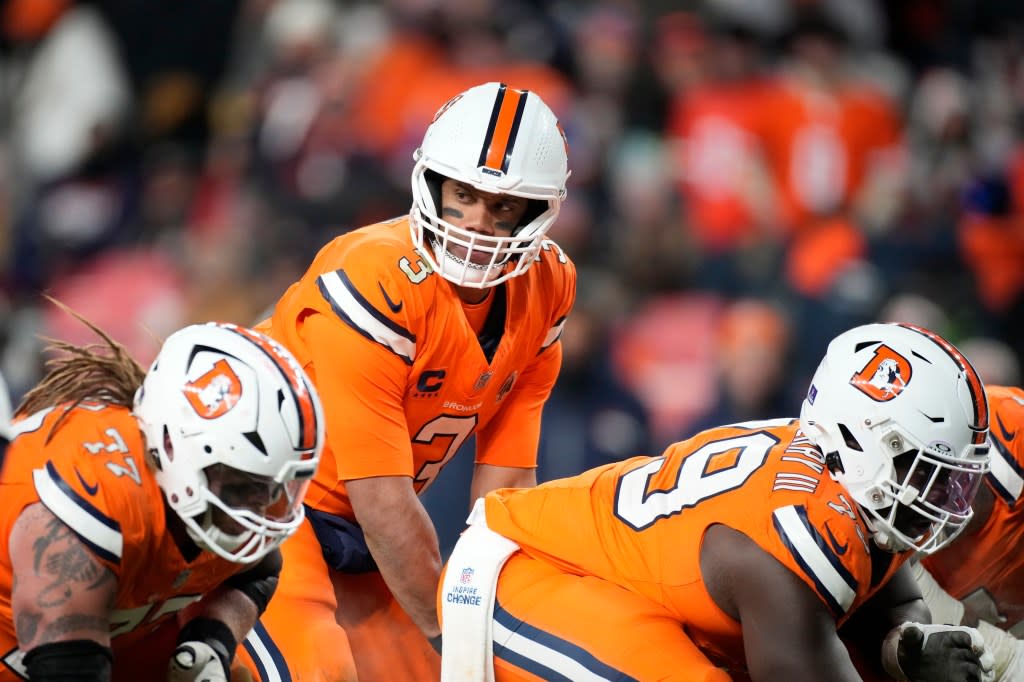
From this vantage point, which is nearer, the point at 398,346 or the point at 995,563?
the point at 398,346

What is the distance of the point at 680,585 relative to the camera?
13.1ft

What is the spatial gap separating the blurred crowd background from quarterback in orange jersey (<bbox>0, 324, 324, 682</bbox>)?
3.28m

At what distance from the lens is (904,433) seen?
3.84 m

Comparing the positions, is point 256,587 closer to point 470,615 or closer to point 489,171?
point 470,615

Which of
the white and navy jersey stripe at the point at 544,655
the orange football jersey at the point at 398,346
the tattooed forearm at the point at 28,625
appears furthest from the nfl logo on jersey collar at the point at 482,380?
the tattooed forearm at the point at 28,625

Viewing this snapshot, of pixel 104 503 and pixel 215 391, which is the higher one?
pixel 215 391

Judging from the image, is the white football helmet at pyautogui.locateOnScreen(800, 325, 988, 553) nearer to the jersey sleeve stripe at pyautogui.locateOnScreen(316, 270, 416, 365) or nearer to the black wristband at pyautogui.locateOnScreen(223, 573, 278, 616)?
the jersey sleeve stripe at pyautogui.locateOnScreen(316, 270, 416, 365)

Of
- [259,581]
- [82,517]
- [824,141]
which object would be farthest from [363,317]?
[824,141]

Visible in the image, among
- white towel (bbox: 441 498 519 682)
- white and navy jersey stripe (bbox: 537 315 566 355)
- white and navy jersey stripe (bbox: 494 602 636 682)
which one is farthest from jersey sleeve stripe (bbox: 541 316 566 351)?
white and navy jersey stripe (bbox: 494 602 636 682)

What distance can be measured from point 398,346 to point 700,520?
104 cm

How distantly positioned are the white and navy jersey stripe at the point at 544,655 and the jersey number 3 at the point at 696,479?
1.28 ft

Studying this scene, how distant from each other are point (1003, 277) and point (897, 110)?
177 centimetres

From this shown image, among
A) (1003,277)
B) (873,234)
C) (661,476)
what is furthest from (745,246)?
(661,476)

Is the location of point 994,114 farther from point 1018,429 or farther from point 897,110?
point 1018,429
